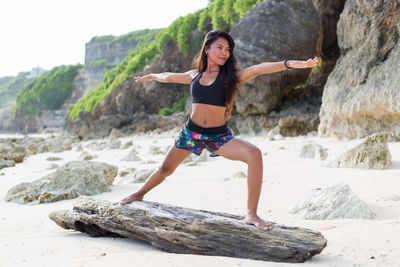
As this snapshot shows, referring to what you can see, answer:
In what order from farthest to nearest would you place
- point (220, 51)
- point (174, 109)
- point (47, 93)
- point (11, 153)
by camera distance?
point (47, 93) < point (174, 109) < point (11, 153) < point (220, 51)

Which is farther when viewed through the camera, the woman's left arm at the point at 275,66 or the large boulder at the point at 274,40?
the large boulder at the point at 274,40

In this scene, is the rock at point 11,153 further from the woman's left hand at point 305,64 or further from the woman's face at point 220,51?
the woman's left hand at point 305,64

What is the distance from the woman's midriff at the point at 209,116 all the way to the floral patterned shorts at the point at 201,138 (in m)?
0.04

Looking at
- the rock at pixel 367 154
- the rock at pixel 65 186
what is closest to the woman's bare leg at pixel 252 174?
the rock at pixel 65 186

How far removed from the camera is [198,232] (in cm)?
292

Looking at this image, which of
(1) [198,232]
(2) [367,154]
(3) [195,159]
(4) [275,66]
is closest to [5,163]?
(3) [195,159]

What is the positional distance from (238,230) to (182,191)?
98.6 inches

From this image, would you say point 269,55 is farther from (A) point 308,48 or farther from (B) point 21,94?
(B) point 21,94

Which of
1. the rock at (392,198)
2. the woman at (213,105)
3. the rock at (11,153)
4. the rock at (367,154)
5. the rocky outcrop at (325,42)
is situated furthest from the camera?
the rocky outcrop at (325,42)

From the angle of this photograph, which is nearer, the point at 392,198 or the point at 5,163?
the point at 392,198

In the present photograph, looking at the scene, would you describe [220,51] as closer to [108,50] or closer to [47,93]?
[47,93]

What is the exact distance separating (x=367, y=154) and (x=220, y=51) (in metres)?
3.55

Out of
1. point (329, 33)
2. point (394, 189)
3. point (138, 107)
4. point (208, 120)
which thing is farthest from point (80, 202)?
point (138, 107)

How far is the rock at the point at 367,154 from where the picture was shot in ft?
18.6
